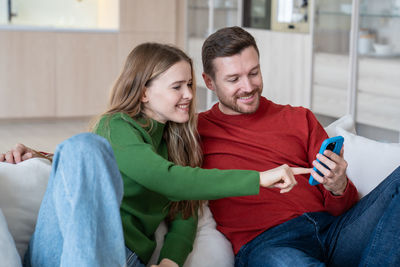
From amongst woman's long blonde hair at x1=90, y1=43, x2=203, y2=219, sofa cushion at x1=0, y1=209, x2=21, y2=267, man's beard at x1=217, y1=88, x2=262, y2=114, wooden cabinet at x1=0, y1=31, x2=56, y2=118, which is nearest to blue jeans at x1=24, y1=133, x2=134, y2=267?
sofa cushion at x1=0, y1=209, x2=21, y2=267

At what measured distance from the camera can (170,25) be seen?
6.04 metres

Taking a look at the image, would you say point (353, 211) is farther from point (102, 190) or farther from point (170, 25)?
point (170, 25)

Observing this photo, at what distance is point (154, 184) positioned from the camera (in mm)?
1518

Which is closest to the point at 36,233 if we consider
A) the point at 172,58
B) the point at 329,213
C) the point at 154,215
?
the point at 154,215

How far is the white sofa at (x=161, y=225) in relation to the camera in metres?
1.59

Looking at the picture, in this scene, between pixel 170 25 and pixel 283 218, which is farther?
pixel 170 25

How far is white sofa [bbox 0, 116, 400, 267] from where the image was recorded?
1.59m

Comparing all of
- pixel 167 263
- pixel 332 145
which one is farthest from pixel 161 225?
pixel 332 145

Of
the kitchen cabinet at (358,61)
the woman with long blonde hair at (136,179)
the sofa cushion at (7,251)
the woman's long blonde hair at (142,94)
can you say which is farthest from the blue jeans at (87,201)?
the kitchen cabinet at (358,61)

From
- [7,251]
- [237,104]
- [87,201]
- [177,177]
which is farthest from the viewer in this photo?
[237,104]

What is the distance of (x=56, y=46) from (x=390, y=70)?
10.6 feet

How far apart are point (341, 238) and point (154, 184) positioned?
57cm

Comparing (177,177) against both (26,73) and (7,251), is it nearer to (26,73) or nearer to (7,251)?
(7,251)

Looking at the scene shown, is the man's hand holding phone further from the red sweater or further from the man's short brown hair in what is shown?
the man's short brown hair
